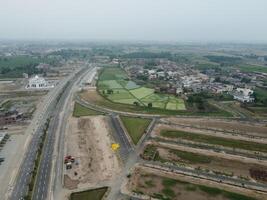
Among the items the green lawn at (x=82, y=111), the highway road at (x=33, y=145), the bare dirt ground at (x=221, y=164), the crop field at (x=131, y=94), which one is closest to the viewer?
the highway road at (x=33, y=145)

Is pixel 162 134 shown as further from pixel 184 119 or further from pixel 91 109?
pixel 91 109

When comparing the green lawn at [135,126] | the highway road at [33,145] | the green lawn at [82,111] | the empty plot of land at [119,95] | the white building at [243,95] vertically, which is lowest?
the highway road at [33,145]

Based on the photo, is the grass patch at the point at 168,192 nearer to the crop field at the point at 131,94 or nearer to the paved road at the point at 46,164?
the paved road at the point at 46,164

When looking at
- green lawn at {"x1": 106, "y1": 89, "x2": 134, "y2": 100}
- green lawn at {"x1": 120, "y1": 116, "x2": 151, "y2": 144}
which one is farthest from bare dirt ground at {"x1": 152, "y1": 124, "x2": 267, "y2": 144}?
green lawn at {"x1": 106, "y1": 89, "x2": 134, "y2": 100}

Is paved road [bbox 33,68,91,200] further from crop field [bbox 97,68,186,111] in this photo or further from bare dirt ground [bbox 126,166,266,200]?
crop field [bbox 97,68,186,111]

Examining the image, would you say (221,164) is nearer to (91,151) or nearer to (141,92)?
(91,151)

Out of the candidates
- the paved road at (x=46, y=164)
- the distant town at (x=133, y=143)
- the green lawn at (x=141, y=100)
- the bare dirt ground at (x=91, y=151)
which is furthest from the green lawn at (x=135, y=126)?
the paved road at (x=46, y=164)

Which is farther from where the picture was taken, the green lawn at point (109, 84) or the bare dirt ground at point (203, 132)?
the green lawn at point (109, 84)
